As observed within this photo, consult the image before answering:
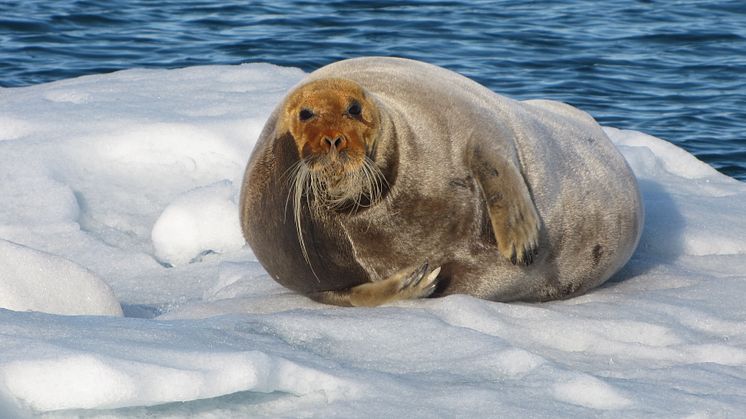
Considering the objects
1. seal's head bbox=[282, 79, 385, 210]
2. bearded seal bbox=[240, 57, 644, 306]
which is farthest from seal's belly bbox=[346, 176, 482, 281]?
seal's head bbox=[282, 79, 385, 210]

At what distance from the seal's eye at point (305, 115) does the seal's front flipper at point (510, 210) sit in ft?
2.29

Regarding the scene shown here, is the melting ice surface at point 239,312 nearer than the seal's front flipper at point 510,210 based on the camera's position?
Yes

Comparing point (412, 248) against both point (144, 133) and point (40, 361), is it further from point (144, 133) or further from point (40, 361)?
point (144, 133)

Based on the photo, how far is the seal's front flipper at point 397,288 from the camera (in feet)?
14.9

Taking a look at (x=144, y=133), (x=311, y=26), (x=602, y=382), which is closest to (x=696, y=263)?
(x=602, y=382)

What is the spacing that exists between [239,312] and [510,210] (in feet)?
3.42

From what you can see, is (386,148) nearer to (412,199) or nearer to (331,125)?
(412,199)

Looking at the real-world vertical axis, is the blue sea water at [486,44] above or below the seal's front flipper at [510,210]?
below

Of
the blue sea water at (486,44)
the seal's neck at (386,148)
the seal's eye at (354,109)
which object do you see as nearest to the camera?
the seal's eye at (354,109)

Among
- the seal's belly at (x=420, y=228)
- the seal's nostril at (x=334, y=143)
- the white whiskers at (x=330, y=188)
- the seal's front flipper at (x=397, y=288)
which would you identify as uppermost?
the seal's nostril at (x=334, y=143)

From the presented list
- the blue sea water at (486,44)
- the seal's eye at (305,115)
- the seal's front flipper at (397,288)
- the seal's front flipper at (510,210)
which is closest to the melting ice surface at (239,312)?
the seal's front flipper at (397,288)

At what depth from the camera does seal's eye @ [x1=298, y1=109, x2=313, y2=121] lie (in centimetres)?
422

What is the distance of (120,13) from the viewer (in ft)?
46.9

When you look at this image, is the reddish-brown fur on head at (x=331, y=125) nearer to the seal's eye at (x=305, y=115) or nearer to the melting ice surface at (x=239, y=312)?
the seal's eye at (x=305, y=115)
